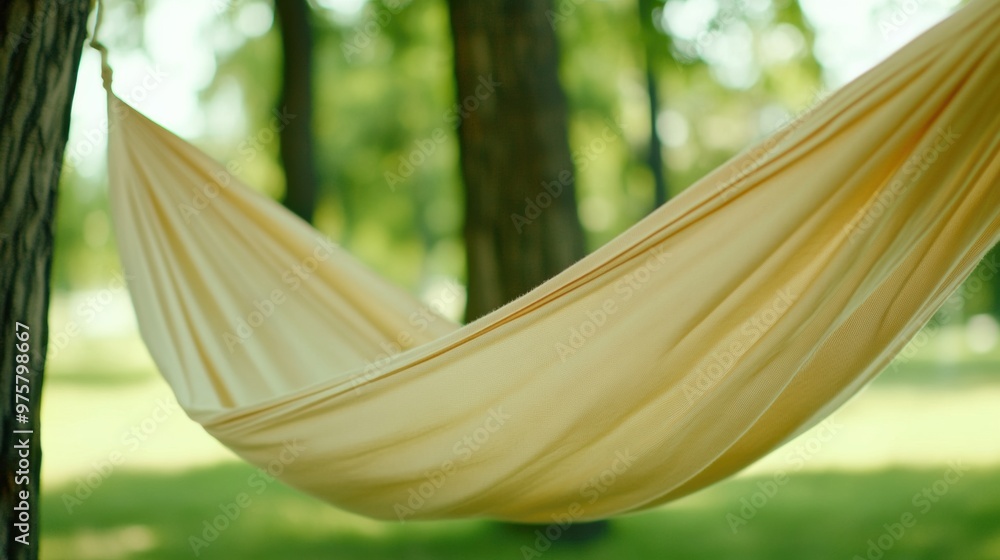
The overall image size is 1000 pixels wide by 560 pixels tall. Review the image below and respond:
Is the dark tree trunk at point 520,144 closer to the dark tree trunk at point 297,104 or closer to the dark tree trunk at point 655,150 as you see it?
the dark tree trunk at point 297,104

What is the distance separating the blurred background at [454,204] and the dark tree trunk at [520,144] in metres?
0.03

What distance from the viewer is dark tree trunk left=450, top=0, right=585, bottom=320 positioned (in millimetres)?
3090

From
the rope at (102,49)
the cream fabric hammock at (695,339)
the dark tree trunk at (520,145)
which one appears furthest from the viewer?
the dark tree trunk at (520,145)

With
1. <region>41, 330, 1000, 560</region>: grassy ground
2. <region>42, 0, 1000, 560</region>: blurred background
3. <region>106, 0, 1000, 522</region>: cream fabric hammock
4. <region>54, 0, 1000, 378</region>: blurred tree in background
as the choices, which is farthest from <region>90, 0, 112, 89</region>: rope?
<region>54, 0, 1000, 378</region>: blurred tree in background

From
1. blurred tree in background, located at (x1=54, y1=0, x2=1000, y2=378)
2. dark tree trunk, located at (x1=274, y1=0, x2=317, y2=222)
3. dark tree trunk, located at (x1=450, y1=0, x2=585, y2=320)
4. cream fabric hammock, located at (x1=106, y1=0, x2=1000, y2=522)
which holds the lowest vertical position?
cream fabric hammock, located at (x1=106, y1=0, x2=1000, y2=522)

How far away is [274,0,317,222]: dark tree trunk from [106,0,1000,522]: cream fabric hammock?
3944mm

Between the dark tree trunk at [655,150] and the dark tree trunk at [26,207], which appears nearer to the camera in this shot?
the dark tree trunk at [26,207]

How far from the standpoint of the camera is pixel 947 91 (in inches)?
57.3

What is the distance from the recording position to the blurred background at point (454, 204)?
371 cm

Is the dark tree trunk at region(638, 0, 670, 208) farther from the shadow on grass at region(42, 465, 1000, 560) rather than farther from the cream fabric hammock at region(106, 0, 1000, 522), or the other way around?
the cream fabric hammock at region(106, 0, 1000, 522)

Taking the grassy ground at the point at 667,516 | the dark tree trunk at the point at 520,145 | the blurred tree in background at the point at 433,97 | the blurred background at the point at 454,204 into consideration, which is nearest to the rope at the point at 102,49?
the blurred background at the point at 454,204

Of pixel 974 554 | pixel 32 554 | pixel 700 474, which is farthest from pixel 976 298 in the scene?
pixel 32 554

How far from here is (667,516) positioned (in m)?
4.07

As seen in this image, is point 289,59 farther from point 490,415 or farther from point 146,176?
point 490,415
